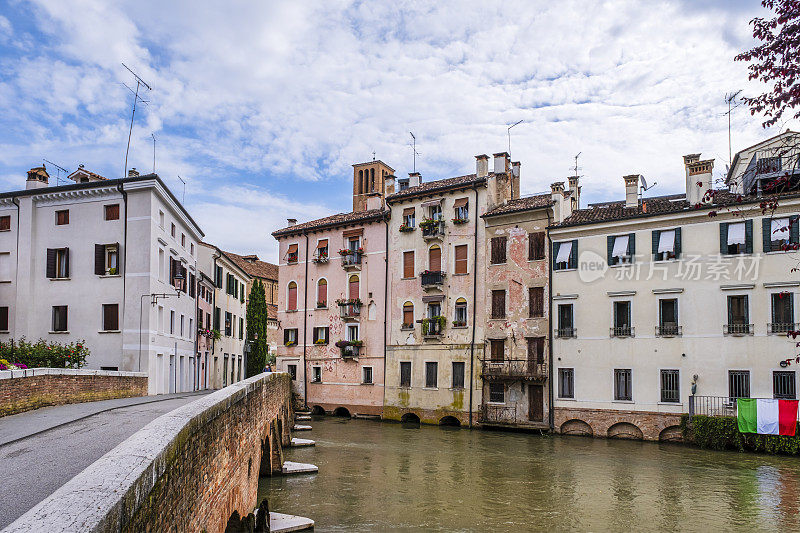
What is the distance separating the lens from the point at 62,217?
3184 cm

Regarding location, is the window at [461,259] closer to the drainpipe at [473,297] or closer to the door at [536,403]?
the drainpipe at [473,297]

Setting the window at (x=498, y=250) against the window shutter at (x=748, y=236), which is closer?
the window shutter at (x=748, y=236)

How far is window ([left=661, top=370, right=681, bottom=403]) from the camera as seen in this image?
103ft

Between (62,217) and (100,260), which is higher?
(62,217)

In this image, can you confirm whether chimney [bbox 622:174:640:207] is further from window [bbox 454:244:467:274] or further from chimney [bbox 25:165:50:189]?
chimney [bbox 25:165:50:189]

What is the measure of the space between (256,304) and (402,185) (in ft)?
66.9

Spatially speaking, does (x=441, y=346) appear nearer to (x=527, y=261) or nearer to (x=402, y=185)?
(x=527, y=261)

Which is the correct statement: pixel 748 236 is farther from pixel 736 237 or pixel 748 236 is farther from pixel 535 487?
pixel 535 487

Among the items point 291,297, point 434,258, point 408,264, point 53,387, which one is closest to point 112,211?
point 53,387

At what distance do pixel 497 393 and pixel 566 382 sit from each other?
404 cm

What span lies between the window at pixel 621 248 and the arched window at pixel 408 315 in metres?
12.5

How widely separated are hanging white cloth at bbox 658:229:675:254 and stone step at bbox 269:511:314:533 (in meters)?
22.8

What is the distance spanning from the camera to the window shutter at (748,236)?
30000mm

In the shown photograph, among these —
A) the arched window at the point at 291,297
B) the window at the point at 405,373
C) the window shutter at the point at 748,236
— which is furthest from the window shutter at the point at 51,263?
the window shutter at the point at 748,236
